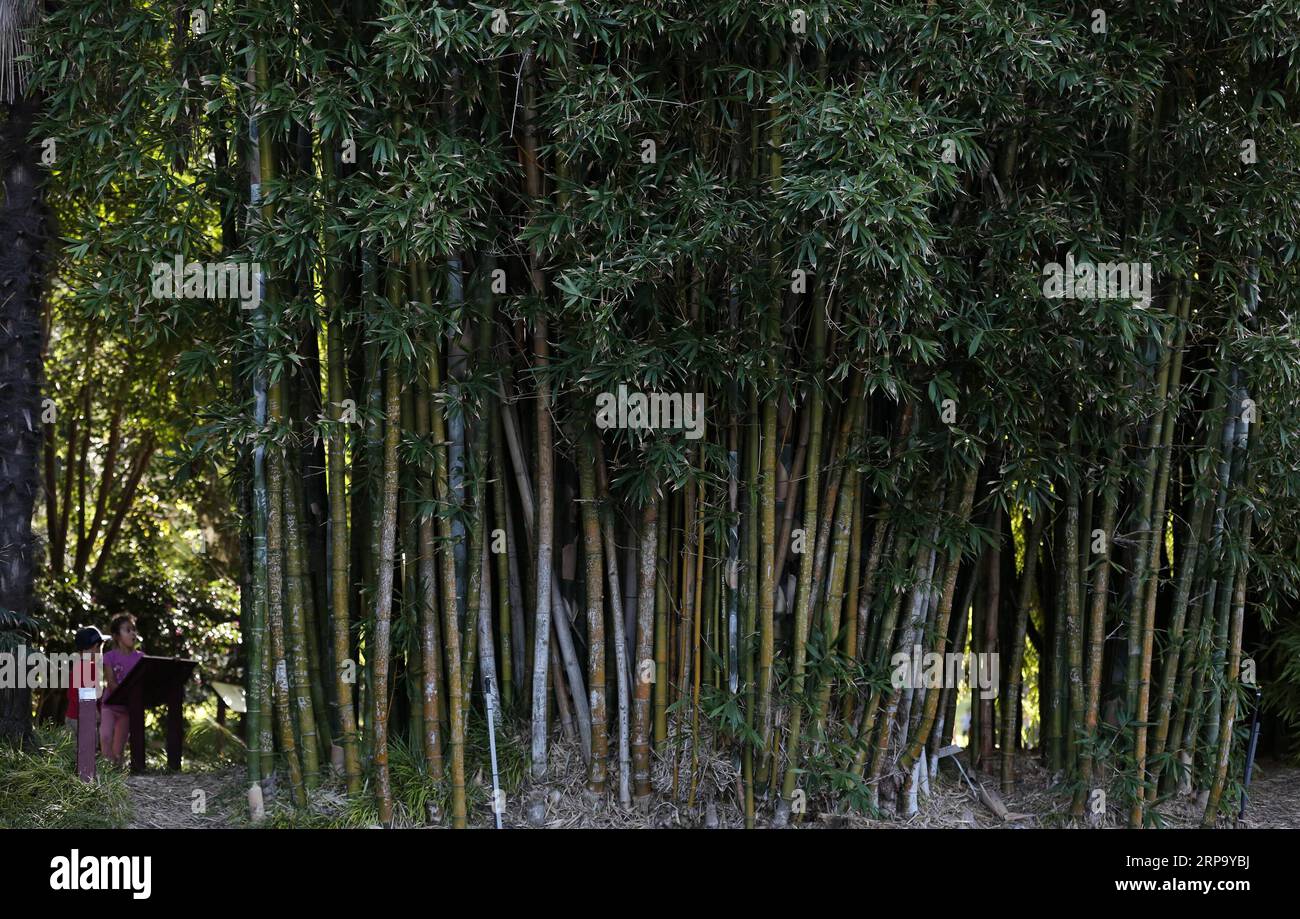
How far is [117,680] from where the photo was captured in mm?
4898

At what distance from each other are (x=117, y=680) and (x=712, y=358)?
2.92 metres

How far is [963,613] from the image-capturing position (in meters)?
4.38

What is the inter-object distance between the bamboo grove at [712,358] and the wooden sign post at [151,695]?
76cm

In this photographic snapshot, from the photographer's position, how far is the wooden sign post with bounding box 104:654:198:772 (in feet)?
15.1

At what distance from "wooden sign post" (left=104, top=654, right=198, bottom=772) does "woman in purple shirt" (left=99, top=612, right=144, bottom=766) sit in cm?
5

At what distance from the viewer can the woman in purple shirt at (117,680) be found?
Answer: 470 centimetres

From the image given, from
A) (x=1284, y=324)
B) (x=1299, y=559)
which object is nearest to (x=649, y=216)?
(x=1284, y=324)

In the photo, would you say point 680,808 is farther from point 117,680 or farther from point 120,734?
point 117,680

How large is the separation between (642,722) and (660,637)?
29 cm

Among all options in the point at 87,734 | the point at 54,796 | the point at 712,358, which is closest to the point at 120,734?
the point at 87,734

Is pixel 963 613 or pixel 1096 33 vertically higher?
pixel 1096 33

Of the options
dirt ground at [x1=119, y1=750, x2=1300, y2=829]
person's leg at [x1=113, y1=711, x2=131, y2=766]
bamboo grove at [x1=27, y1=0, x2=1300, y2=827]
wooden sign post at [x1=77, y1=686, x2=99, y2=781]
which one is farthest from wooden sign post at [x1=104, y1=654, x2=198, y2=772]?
bamboo grove at [x1=27, y1=0, x2=1300, y2=827]

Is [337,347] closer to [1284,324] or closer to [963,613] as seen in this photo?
[963,613]

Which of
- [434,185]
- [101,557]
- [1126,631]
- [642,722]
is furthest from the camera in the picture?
[101,557]
